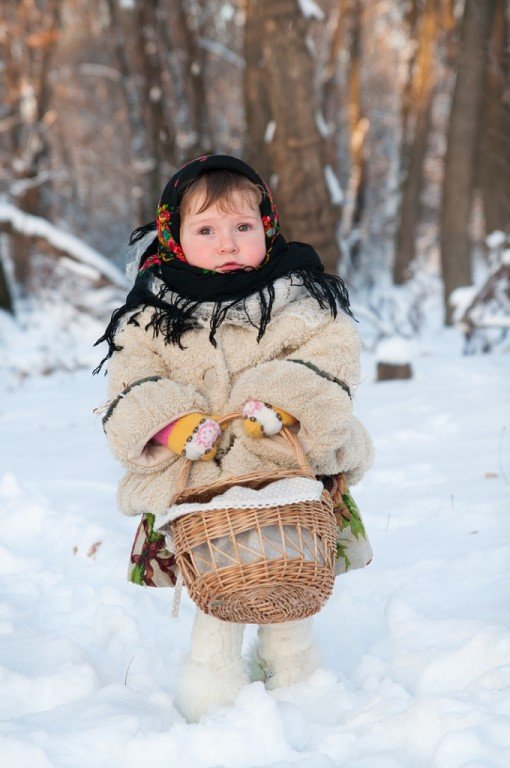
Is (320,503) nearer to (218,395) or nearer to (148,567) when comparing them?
(218,395)

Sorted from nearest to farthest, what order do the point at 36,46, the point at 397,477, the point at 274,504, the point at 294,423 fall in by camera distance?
the point at 274,504 < the point at 294,423 < the point at 397,477 < the point at 36,46

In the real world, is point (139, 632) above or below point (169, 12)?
below

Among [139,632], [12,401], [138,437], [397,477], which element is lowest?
[12,401]

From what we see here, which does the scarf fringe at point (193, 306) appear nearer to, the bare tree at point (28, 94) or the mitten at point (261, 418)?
the mitten at point (261, 418)

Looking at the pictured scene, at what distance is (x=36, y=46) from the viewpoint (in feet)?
40.9

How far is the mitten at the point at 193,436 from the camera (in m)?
2.05

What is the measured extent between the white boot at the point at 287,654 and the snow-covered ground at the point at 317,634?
0.19 feet

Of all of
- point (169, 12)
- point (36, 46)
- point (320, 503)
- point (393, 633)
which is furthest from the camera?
point (169, 12)

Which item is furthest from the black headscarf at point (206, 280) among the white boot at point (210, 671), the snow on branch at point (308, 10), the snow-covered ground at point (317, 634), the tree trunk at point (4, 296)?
the tree trunk at point (4, 296)

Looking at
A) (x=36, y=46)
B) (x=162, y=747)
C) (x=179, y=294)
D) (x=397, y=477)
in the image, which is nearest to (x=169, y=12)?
(x=36, y=46)

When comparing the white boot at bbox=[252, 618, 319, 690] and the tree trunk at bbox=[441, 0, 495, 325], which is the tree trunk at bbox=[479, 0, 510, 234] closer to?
the tree trunk at bbox=[441, 0, 495, 325]

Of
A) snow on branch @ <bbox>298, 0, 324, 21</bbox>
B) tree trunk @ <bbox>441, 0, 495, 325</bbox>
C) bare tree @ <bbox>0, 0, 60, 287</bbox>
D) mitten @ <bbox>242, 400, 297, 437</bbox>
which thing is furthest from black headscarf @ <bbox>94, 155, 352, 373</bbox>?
bare tree @ <bbox>0, 0, 60, 287</bbox>

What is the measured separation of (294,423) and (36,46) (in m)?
12.0

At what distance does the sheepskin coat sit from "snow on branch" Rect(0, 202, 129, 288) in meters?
6.79
